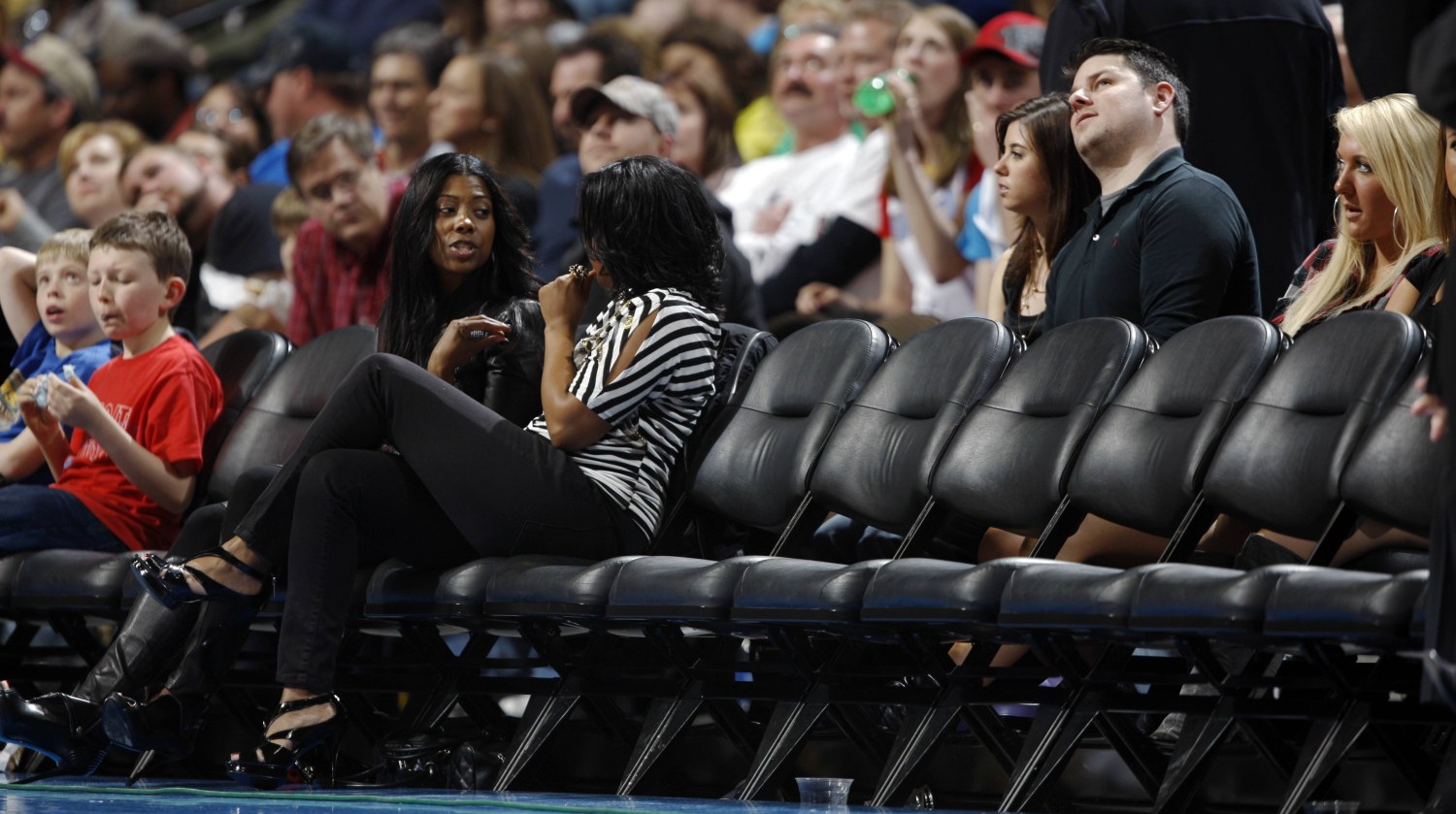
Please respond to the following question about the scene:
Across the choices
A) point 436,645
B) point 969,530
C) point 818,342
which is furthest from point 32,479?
point 969,530

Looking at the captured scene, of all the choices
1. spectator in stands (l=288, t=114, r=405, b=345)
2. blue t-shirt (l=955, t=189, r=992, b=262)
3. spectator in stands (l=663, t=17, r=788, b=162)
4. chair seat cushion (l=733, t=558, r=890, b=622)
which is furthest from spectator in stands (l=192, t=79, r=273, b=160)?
chair seat cushion (l=733, t=558, r=890, b=622)

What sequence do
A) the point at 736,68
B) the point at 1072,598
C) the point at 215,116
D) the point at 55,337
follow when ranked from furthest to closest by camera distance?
the point at 215,116 → the point at 736,68 → the point at 55,337 → the point at 1072,598

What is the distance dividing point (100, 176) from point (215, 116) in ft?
3.67

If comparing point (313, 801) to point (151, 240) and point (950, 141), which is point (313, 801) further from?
point (950, 141)

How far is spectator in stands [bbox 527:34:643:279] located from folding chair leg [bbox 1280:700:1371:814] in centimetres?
314

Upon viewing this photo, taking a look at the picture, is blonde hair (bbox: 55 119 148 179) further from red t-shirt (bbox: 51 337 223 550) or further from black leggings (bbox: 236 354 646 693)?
black leggings (bbox: 236 354 646 693)

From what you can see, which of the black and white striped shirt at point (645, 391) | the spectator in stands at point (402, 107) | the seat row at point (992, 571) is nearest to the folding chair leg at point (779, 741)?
the seat row at point (992, 571)

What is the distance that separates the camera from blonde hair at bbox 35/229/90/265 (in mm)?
5195

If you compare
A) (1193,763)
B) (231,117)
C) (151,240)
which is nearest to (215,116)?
(231,117)

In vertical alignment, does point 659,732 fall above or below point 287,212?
below

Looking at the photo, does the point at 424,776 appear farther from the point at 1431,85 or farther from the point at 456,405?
the point at 1431,85

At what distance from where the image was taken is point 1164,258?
3.97 metres

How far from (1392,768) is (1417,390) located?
0.71 m

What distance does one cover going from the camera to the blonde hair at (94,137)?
24.0ft
